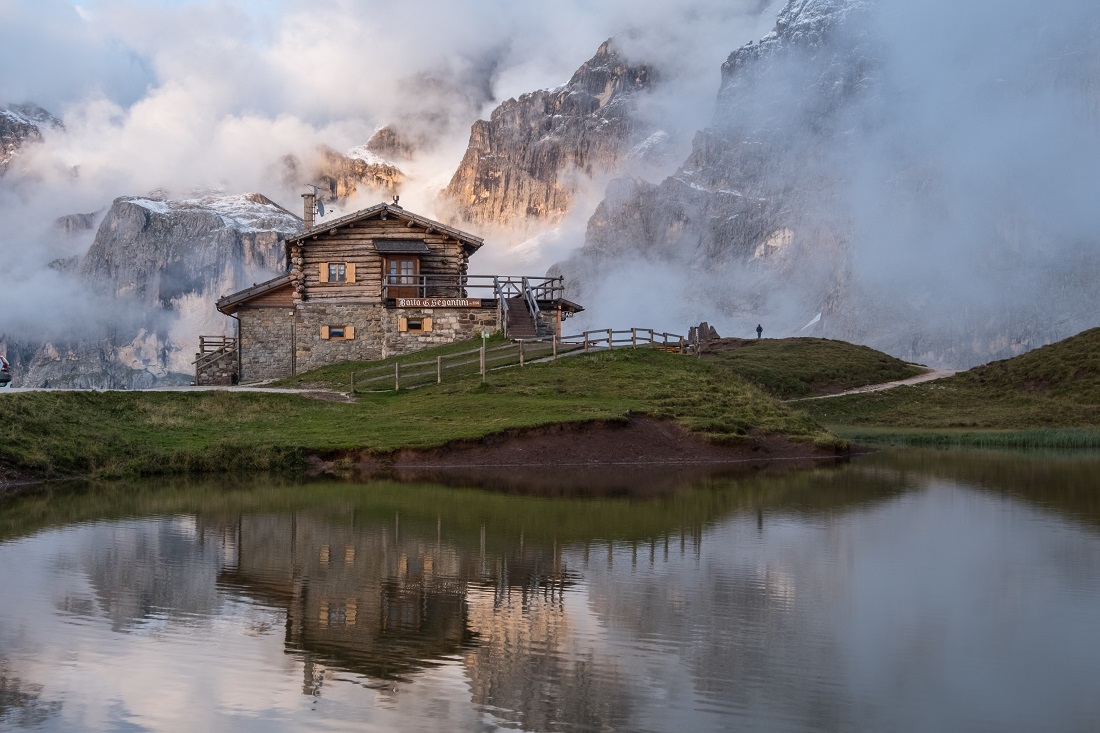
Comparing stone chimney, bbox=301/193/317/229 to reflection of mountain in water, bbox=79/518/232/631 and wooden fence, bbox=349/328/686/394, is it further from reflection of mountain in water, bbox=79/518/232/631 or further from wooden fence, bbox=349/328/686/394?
reflection of mountain in water, bbox=79/518/232/631

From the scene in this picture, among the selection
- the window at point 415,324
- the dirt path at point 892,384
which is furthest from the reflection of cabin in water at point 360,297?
the dirt path at point 892,384

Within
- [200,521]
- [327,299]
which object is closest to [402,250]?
[327,299]

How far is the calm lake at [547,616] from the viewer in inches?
414

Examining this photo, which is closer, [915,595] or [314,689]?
[314,689]

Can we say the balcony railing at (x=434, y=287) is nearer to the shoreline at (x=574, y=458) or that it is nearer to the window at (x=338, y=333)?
the window at (x=338, y=333)

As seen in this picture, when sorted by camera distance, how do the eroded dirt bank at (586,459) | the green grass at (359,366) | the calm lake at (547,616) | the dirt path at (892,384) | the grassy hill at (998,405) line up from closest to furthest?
1. the calm lake at (547,616)
2. the eroded dirt bank at (586,459)
3. the grassy hill at (998,405)
4. the green grass at (359,366)
5. the dirt path at (892,384)

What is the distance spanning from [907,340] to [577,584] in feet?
533

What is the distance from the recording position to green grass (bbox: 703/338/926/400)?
65625mm

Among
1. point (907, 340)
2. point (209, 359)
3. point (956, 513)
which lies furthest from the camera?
point (907, 340)

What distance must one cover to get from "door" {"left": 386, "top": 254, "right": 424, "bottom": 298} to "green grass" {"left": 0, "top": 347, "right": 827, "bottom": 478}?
14.6m

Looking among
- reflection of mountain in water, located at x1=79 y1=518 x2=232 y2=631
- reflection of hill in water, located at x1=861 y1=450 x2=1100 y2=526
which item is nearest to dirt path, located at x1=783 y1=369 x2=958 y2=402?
reflection of hill in water, located at x1=861 y1=450 x2=1100 y2=526

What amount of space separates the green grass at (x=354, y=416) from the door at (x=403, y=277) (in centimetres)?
1456

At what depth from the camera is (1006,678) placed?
11406 mm

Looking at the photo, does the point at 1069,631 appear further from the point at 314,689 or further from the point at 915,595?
the point at 314,689
